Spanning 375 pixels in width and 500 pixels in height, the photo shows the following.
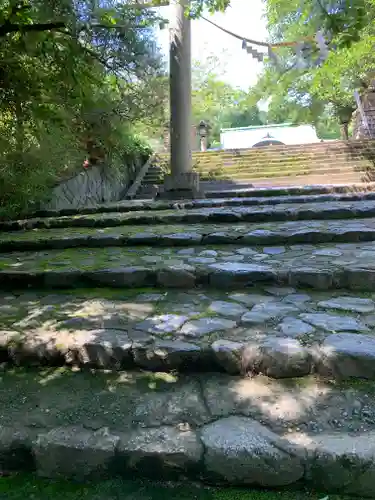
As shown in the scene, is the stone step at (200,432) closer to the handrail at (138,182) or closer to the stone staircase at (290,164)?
the stone staircase at (290,164)

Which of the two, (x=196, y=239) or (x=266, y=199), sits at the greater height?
(x=266, y=199)

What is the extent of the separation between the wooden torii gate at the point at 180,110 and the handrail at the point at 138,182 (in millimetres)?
2903

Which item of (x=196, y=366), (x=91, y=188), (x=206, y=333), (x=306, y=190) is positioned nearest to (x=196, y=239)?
(x=206, y=333)

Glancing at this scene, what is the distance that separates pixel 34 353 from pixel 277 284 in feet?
5.30

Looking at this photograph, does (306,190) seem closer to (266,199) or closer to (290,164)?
(266,199)

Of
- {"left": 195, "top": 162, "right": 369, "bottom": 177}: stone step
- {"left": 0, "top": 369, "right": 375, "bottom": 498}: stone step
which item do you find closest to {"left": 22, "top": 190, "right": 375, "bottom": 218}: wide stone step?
{"left": 0, "top": 369, "right": 375, "bottom": 498}: stone step

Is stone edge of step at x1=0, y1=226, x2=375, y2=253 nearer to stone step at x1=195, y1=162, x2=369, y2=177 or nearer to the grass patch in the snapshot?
the grass patch

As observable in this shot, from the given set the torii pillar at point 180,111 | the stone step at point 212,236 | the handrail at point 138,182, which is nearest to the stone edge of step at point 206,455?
the stone step at point 212,236

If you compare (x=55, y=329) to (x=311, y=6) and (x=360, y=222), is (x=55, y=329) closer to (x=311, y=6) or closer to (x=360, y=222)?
(x=311, y=6)

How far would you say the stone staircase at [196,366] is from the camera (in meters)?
1.37

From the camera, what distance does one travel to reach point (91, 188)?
905cm

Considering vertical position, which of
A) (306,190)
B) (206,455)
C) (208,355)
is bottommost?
(206,455)

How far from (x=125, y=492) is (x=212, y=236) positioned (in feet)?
8.95

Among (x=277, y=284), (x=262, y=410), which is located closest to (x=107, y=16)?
(x=277, y=284)
